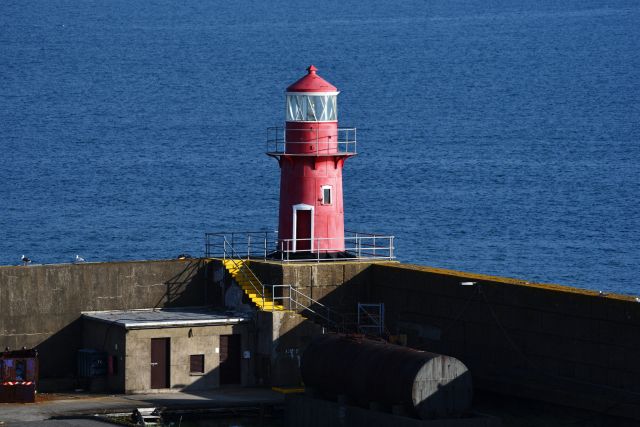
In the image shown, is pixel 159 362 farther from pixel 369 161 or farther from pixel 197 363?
pixel 369 161

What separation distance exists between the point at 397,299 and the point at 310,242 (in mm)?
3283

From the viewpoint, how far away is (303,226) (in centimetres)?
4291

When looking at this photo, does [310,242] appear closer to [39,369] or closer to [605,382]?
[39,369]

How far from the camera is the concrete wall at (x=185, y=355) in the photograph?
128ft

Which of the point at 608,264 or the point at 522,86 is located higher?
the point at 522,86

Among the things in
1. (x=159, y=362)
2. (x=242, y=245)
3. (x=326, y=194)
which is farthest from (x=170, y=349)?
(x=242, y=245)

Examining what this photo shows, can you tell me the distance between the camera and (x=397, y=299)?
133ft

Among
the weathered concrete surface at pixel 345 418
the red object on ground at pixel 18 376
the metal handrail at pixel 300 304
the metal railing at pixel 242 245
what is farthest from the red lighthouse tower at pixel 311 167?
the red object on ground at pixel 18 376

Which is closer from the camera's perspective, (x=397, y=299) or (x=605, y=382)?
(x=605, y=382)

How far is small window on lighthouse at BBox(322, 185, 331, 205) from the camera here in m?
42.8

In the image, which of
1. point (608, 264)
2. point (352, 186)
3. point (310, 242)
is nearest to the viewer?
point (310, 242)

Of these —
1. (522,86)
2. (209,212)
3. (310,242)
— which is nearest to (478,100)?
(522,86)

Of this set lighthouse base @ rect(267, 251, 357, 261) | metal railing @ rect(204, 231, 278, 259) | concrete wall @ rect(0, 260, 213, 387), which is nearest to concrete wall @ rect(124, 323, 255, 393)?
concrete wall @ rect(0, 260, 213, 387)

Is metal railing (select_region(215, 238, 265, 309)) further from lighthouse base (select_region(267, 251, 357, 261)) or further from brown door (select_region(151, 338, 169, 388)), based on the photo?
brown door (select_region(151, 338, 169, 388))
